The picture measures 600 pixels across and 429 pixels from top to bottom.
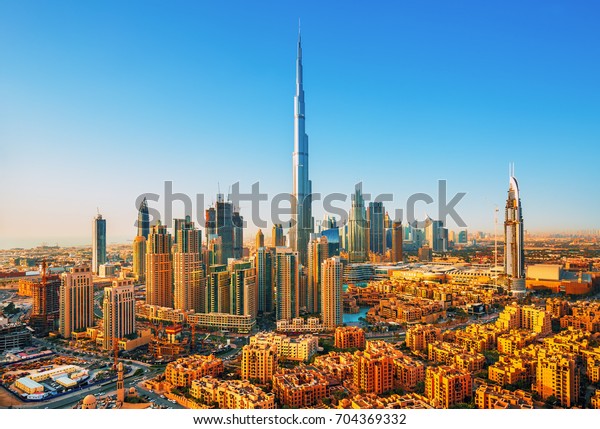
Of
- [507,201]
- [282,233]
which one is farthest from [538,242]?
[282,233]

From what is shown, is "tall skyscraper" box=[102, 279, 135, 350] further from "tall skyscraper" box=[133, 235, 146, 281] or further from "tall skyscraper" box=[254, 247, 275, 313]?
"tall skyscraper" box=[254, 247, 275, 313]

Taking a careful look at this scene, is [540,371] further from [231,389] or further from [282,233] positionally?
[282,233]

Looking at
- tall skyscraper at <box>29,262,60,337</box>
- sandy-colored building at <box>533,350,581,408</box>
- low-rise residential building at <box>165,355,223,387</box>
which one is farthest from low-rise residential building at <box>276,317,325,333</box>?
sandy-colored building at <box>533,350,581,408</box>

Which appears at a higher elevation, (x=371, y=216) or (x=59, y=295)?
(x=371, y=216)

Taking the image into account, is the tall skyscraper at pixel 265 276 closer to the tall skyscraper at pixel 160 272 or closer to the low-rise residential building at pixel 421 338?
the tall skyscraper at pixel 160 272

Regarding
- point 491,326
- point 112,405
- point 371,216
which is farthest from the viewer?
point 371,216

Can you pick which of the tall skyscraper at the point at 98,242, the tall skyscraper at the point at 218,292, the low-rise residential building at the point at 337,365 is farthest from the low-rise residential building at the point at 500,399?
the tall skyscraper at the point at 218,292
